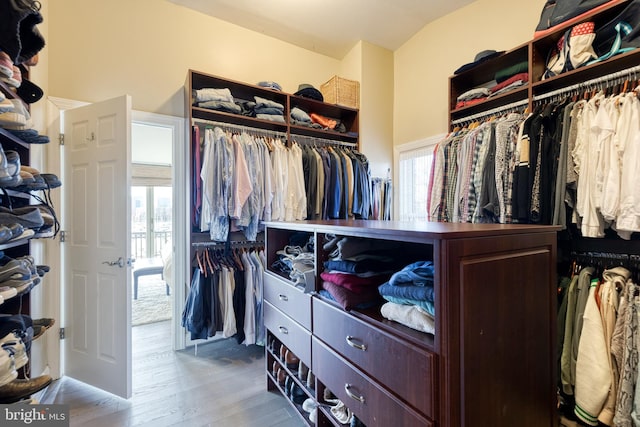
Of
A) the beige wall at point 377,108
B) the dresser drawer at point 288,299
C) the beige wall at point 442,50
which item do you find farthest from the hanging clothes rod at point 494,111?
the dresser drawer at point 288,299

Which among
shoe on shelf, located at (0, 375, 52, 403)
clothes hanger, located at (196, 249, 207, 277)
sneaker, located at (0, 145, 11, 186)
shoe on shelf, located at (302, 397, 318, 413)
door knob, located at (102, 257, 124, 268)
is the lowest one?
shoe on shelf, located at (302, 397, 318, 413)

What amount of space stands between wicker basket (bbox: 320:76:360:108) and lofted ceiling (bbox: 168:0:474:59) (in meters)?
0.46

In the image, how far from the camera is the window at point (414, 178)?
3.15 metres

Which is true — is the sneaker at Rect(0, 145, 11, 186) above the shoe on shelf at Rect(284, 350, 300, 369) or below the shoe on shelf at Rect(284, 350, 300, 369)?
above

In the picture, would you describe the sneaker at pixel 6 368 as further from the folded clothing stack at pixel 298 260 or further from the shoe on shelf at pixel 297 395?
the shoe on shelf at pixel 297 395

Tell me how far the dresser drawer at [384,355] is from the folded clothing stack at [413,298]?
0.07 meters

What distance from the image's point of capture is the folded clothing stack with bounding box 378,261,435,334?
91 centimetres

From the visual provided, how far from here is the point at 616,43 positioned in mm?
1543

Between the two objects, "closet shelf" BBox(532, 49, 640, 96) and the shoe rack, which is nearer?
the shoe rack

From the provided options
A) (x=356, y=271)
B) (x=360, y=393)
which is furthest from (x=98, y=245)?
(x=360, y=393)

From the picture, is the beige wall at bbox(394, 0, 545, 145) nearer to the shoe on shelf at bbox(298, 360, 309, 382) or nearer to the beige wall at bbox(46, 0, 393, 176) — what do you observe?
the beige wall at bbox(46, 0, 393, 176)

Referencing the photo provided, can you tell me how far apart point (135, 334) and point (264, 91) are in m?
2.78

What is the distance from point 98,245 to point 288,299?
1465 millimetres

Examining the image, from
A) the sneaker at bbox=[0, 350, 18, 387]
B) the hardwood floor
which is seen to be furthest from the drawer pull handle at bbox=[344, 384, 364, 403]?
the sneaker at bbox=[0, 350, 18, 387]
